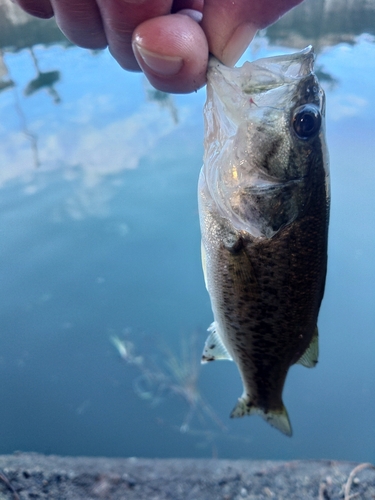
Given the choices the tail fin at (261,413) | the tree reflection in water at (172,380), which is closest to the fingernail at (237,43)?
the tail fin at (261,413)

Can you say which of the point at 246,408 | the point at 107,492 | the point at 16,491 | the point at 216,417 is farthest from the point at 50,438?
the point at 246,408

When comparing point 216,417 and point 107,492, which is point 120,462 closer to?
point 107,492

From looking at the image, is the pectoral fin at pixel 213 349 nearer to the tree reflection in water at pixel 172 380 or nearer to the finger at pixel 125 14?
the finger at pixel 125 14

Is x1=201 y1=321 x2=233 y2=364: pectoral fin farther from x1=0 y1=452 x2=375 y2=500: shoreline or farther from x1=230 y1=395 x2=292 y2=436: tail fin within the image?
x1=0 y1=452 x2=375 y2=500: shoreline

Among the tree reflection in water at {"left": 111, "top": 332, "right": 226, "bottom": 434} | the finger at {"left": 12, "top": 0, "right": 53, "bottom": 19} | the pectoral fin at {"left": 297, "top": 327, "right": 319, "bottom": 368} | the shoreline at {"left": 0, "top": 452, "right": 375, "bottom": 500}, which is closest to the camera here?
the finger at {"left": 12, "top": 0, "right": 53, "bottom": 19}

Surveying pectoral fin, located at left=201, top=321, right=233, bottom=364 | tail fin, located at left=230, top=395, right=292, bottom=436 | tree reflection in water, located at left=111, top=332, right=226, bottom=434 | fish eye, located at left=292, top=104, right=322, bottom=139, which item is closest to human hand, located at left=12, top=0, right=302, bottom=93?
fish eye, located at left=292, top=104, right=322, bottom=139

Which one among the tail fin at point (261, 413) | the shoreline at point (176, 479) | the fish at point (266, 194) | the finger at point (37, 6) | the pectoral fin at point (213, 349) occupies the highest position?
the finger at point (37, 6)
